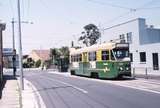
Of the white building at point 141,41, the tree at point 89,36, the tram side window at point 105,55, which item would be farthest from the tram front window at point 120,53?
the tree at point 89,36

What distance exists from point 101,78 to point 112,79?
1969mm

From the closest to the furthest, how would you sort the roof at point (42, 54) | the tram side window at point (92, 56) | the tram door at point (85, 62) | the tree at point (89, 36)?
1. the tram side window at point (92, 56)
2. the tram door at point (85, 62)
3. the tree at point (89, 36)
4. the roof at point (42, 54)

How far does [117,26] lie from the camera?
61.3 m

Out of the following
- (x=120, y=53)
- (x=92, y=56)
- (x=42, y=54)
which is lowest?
(x=92, y=56)

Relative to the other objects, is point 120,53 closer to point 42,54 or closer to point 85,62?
point 85,62

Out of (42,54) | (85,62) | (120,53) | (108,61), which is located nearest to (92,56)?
(85,62)

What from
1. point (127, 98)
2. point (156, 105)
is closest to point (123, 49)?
point (127, 98)

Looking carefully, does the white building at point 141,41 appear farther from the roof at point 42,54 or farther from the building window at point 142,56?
the roof at point 42,54

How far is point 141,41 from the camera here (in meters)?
53.8

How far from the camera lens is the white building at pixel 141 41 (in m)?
48.3

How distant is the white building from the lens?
1901 inches

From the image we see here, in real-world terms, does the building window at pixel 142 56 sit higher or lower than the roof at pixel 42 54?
lower

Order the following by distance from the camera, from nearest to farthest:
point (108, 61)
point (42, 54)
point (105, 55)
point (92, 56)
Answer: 1. point (108, 61)
2. point (105, 55)
3. point (92, 56)
4. point (42, 54)

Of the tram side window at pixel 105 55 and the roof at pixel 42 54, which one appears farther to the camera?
the roof at pixel 42 54
